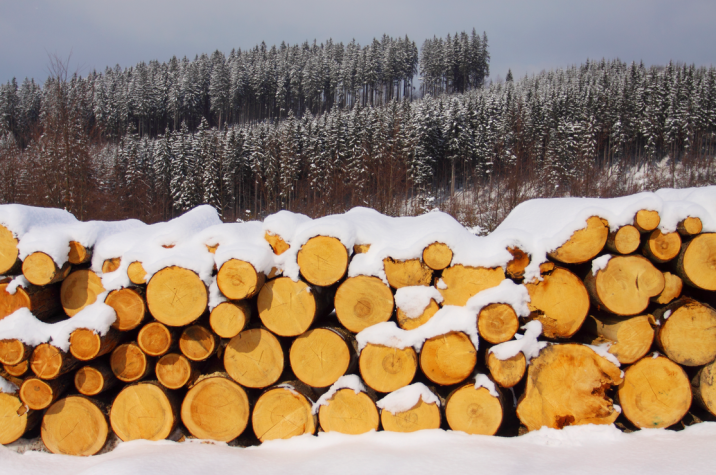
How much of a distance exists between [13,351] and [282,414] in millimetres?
2325

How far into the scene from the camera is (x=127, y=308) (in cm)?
305

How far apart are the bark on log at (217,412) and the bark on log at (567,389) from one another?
237 centimetres

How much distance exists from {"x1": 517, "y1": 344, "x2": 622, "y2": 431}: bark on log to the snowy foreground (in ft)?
0.32

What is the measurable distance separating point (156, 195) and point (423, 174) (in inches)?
1054

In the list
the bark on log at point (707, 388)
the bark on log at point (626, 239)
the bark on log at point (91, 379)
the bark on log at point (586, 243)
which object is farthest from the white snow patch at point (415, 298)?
the bark on log at point (91, 379)

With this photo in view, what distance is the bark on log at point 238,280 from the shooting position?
2.81 metres

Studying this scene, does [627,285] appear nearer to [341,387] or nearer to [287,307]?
[341,387]

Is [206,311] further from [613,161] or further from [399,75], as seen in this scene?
[399,75]

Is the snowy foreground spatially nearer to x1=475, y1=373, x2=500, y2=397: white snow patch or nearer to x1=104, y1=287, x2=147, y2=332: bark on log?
x1=475, y1=373, x2=500, y2=397: white snow patch

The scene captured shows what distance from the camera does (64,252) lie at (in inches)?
122

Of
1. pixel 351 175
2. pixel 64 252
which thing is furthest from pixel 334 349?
pixel 351 175

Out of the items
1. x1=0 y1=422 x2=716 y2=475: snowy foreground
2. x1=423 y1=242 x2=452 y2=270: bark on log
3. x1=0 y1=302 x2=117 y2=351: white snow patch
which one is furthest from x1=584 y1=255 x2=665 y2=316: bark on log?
x1=0 y1=302 x2=117 y2=351: white snow patch

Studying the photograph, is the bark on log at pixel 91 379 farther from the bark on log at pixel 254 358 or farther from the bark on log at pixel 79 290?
the bark on log at pixel 254 358

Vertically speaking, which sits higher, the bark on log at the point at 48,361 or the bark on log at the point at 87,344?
the bark on log at the point at 87,344
